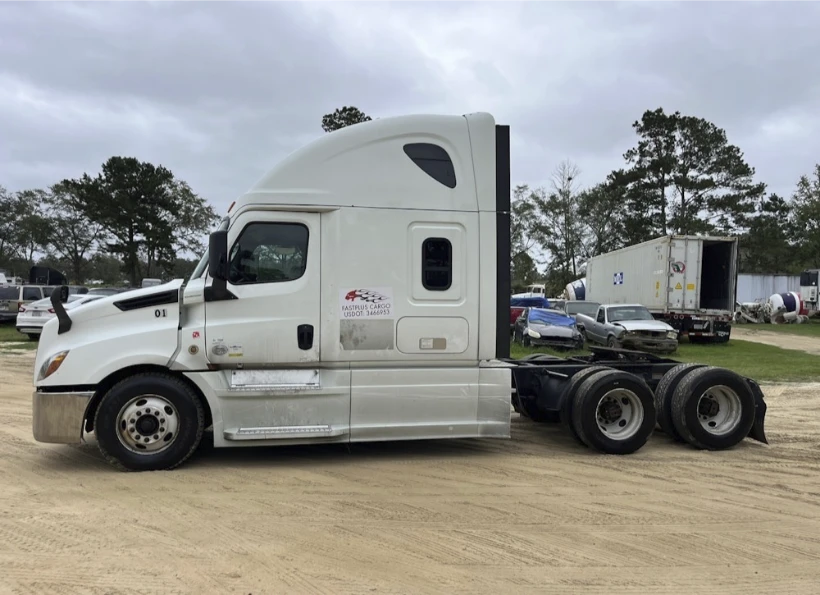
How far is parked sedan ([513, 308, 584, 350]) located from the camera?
1725 cm

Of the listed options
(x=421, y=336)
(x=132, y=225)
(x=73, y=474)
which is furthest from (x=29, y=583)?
(x=132, y=225)

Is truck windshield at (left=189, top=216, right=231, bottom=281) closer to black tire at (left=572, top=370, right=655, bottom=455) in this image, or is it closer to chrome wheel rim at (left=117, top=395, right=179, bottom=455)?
chrome wheel rim at (left=117, top=395, right=179, bottom=455)

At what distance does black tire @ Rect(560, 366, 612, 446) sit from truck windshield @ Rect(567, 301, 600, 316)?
15.8 meters

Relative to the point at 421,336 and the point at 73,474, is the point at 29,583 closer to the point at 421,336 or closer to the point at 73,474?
the point at 73,474

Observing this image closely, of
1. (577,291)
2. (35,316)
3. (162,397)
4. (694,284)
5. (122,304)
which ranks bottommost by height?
(162,397)

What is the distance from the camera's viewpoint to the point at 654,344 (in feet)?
59.2

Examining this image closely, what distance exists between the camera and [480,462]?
6.31 m

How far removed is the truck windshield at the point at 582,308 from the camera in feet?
73.0

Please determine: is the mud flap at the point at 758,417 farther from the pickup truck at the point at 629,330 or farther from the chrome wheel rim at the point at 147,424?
the pickup truck at the point at 629,330

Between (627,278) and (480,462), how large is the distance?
71.8 feet

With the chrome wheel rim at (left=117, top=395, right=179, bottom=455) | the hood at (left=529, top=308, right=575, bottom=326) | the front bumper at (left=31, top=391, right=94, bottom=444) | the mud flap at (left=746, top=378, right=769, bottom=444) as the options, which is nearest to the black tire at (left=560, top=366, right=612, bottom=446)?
the mud flap at (left=746, top=378, right=769, bottom=444)

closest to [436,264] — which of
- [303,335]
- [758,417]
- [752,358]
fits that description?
[303,335]

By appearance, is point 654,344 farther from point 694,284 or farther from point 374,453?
point 374,453

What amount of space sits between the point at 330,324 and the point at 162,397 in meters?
1.75
